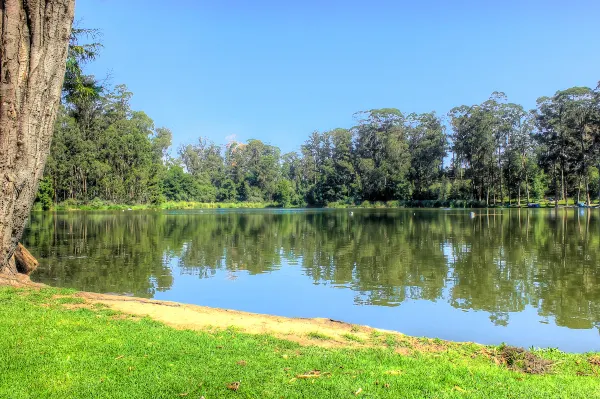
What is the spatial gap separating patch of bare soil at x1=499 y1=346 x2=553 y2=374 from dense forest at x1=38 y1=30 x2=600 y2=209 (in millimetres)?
50915

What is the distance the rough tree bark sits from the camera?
259 inches

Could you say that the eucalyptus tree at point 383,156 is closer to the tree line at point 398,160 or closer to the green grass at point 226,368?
the tree line at point 398,160

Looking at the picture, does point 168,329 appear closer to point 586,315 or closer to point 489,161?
point 586,315

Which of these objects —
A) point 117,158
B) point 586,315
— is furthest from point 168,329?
point 117,158

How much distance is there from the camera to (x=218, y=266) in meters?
15.2

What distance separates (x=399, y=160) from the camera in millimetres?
77562

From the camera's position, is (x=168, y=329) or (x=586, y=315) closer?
(x=168, y=329)

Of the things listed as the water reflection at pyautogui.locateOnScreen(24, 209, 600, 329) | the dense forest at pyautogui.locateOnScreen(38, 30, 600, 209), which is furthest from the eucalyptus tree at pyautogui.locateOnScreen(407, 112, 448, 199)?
the water reflection at pyautogui.locateOnScreen(24, 209, 600, 329)

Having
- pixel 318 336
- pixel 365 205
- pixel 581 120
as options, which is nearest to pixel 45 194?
pixel 365 205

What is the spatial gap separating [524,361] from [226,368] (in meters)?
3.40

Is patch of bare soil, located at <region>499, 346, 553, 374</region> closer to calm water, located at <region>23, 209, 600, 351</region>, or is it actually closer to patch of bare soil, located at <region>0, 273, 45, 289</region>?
calm water, located at <region>23, 209, 600, 351</region>

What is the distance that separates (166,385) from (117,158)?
240ft

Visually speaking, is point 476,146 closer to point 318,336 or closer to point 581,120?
point 581,120

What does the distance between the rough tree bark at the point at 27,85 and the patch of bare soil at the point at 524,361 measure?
763 cm
